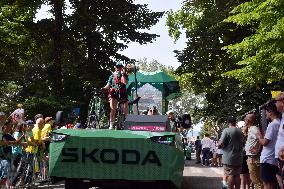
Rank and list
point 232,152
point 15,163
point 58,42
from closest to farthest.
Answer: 1. point 232,152
2. point 15,163
3. point 58,42

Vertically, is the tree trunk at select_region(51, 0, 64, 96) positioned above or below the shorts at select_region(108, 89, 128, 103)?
above

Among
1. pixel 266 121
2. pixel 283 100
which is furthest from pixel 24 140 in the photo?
pixel 283 100

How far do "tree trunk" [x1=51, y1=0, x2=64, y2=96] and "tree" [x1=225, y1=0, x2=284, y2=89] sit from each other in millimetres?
10214

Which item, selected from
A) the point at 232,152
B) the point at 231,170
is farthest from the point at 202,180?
the point at 232,152

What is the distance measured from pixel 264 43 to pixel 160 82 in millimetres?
5428

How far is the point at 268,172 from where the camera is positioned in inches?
287

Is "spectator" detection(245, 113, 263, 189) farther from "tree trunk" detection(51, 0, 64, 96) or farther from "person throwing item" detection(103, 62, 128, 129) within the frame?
"tree trunk" detection(51, 0, 64, 96)

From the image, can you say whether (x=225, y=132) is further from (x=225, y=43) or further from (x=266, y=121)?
(x=225, y=43)

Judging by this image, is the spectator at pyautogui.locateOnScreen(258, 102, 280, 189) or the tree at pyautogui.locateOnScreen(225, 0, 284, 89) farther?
the tree at pyautogui.locateOnScreen(225, 0, 284, 89)

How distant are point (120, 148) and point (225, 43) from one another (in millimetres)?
24878

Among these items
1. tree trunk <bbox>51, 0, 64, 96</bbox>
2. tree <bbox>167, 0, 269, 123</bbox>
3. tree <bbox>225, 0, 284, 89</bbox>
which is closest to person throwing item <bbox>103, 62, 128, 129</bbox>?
tree <bbox>225, 0, 284, 89</bbox>

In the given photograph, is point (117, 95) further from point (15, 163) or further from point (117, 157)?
point (117, 157)

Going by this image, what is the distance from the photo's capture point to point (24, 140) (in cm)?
1152

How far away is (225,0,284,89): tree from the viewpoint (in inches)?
740
